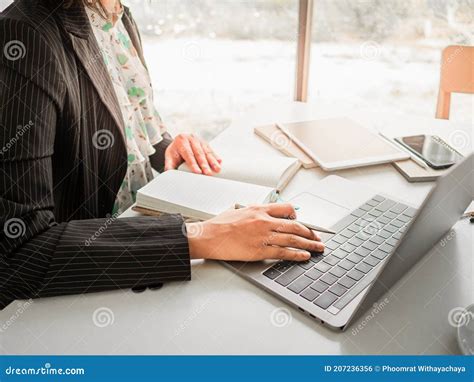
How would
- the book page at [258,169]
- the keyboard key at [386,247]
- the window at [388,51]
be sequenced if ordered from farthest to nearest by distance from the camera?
1. the window at [388,51]
2. the book page at [258,169]
3. the keyboard key at [386,247]

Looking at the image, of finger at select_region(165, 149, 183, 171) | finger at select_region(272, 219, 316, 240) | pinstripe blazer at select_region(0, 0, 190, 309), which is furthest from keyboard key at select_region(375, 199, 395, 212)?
finger at select_region(165, 149, 183, 171)

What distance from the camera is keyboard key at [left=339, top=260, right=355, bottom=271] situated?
82 cm

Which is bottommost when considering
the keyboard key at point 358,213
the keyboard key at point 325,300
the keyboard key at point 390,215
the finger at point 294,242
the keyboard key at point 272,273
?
the keyboard key at point 325,300

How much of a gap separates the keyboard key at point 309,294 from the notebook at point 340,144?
495 mm

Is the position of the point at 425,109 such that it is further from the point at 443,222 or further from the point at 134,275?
the point at 134,275

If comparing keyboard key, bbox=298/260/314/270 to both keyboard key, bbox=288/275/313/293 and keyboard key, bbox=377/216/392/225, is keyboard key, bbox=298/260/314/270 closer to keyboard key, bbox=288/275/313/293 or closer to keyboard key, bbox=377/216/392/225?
keyboard key, bbox=288/275/313/293

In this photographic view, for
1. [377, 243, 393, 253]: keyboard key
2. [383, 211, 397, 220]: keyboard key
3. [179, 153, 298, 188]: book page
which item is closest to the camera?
[377, 243, 393, 253]: keyboard key

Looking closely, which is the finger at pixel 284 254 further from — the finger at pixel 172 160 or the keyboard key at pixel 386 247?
the finger at pixel 172 160

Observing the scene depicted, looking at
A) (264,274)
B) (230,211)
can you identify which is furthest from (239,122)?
(264,274)

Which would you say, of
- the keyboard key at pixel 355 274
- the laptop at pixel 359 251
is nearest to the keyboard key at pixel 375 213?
the laptop at pixel 359 251

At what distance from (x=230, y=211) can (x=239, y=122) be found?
2.23 ft

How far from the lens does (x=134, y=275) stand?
81 centimetres

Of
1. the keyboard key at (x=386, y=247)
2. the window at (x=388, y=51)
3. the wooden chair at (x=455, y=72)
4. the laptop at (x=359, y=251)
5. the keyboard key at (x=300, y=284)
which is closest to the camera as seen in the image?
the laptop at (x=359, y=251)

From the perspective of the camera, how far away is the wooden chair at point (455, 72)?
1.72 m
